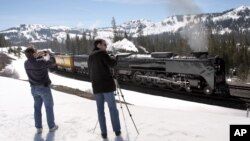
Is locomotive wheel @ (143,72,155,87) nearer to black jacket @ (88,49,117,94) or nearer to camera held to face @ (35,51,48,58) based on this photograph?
camera held to face @ (35,51,48,58)

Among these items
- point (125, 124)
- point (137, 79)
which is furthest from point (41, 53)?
point (137, 79)

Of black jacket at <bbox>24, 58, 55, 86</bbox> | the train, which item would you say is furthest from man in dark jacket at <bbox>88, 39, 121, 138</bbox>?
the train

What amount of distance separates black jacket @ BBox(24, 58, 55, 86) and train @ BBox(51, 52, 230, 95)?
9.09 m

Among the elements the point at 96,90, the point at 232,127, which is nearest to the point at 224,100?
the point at 232,127

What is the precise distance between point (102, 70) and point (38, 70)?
68.0 inches

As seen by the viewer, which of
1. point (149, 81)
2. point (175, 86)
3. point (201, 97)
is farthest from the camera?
point (149, 81)

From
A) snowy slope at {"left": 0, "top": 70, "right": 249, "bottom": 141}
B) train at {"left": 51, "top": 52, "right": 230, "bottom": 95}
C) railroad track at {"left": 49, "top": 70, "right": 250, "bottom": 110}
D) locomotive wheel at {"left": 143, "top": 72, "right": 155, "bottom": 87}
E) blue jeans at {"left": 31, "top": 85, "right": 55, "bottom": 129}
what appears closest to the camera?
snowy slope at {"left": 0, "top": 70, "right": 249, "bottom": 141}

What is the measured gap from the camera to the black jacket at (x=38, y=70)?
727 cm

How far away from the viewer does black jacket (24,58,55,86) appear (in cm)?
727

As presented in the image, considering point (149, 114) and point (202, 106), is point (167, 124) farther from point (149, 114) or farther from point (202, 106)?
point (202, 106)

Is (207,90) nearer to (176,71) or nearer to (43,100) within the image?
(176,71)

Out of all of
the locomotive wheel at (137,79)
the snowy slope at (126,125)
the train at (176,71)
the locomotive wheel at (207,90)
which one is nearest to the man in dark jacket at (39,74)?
the snowy slope at (126,125)

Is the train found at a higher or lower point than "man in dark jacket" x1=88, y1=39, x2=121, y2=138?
lower

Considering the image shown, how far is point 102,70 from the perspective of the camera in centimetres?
666
